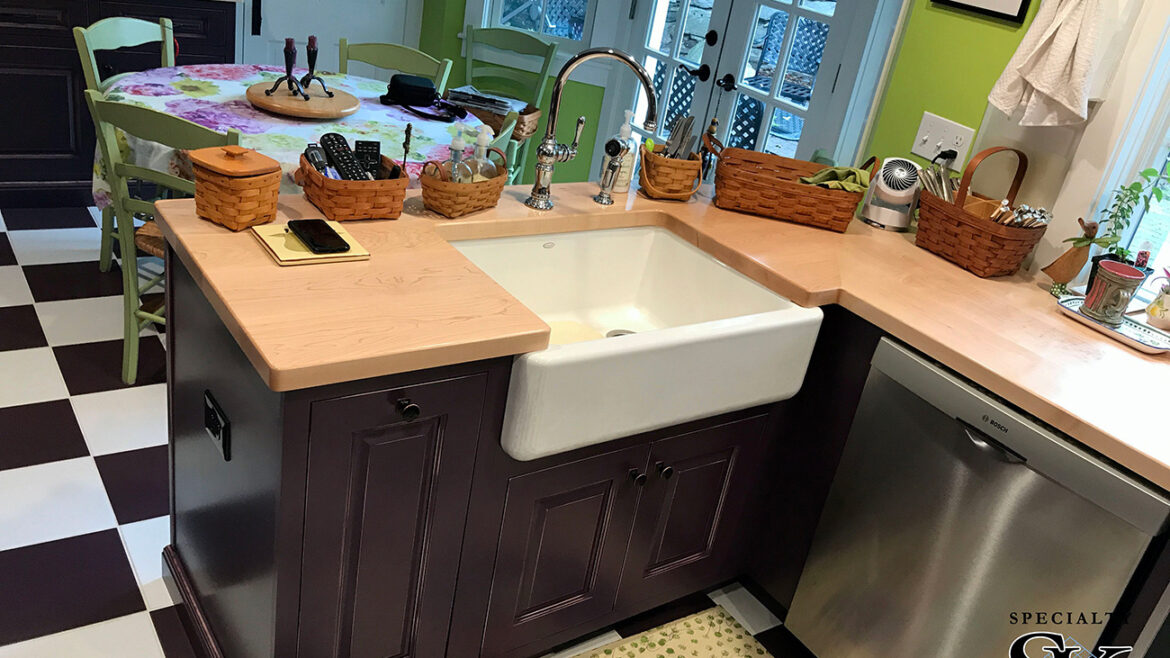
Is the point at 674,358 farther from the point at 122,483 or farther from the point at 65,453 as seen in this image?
the point at 65,453

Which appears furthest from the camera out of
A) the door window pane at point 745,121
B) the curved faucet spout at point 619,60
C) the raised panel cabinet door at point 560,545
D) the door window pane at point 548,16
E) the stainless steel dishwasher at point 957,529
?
the door window pane at point 548,16

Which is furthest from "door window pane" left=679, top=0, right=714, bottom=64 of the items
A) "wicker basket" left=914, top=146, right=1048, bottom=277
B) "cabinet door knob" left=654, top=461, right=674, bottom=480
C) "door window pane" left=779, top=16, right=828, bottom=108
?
"cabinet door knob" left=654, top=461, right=674, bottom=480

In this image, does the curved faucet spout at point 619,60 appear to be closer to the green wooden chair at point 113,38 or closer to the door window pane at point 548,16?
the green wooden chair at point 113,38

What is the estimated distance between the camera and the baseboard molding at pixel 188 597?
1.83 m

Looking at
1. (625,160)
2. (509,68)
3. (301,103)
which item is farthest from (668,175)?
(509,68)

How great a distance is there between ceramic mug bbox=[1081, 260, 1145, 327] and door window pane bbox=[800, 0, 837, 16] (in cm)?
161

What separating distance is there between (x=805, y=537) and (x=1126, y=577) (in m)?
0.72

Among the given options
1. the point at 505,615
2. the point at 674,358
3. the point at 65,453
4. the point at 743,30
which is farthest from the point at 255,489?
the point at 743,30

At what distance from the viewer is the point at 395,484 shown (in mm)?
1483

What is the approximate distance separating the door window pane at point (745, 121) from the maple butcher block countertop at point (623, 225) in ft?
4.74

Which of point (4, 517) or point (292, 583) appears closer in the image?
point (292, 583)

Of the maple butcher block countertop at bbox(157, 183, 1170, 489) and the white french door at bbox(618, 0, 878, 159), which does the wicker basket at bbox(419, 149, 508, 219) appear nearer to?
the maple butcher block countertop at bbox(157, 183, 1170, 489)

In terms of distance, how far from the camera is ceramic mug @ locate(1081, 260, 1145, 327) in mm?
1835

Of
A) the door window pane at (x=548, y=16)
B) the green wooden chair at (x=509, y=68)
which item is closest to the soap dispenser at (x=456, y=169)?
the green wooden chair at (x=509, y=68)
